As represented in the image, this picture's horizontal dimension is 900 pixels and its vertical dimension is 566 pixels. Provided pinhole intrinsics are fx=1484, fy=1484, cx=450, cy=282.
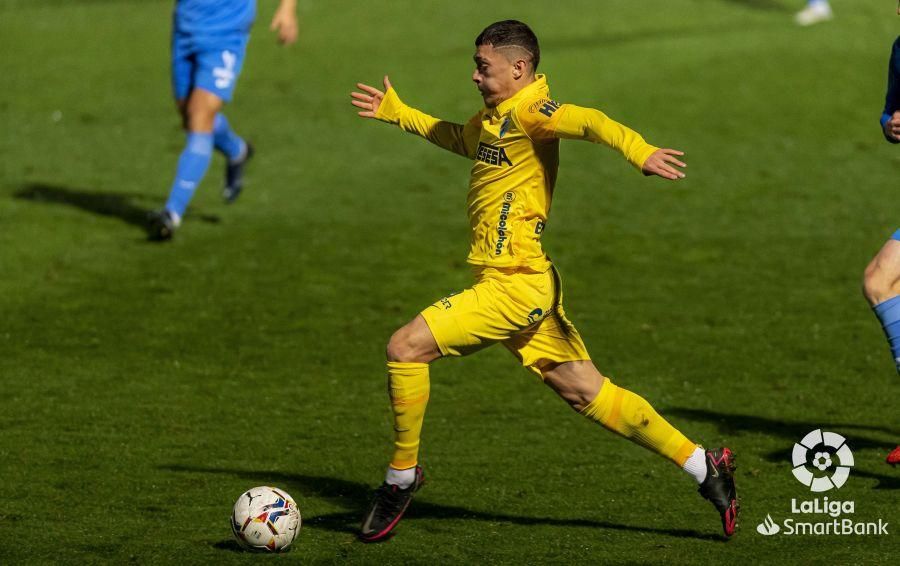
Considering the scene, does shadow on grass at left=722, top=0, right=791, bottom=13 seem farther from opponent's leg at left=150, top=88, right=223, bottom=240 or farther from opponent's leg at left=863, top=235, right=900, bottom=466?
opponent's leg at left=863, top=235, right=900, bottom=466

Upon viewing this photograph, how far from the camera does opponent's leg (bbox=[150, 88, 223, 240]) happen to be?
1127 cm

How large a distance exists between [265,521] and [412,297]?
15.7 feet

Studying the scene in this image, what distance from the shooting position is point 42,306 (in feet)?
32.5

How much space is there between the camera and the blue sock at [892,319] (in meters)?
6.52

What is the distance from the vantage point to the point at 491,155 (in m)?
6.18

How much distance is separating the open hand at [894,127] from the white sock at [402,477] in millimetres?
2669

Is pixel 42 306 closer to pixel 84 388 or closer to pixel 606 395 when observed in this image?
pixel 84 388

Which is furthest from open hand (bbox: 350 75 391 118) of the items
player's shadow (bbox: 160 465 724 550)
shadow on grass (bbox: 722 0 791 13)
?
shadow on grass (bbox: 722 0 791 13)

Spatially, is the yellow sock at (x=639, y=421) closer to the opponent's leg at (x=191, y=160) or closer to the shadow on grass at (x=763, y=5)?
the opponent's leg at (x=191, y=160)

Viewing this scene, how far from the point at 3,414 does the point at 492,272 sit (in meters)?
3.08

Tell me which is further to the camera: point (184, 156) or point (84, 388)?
point (184, 156)

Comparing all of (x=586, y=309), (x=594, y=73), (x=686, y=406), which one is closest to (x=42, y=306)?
(x=586, y=309)

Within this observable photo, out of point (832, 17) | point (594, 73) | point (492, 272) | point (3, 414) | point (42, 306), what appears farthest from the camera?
point (832, 17)

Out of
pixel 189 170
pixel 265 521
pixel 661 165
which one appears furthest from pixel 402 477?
Answer: pixel 189 170
